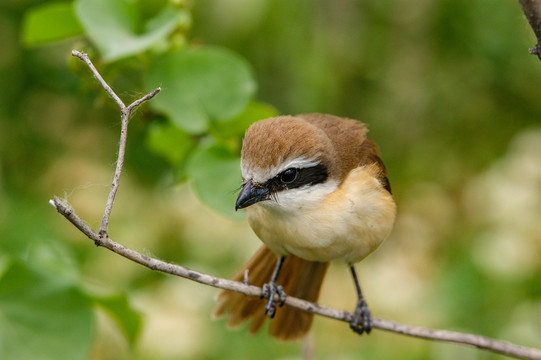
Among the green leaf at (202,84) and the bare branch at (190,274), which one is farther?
the green leaf at (202,84)

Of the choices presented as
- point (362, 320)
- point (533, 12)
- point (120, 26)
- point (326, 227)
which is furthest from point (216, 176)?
point (533, 12)

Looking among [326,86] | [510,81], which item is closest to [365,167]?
[326,86]

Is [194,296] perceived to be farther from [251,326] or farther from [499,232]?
[499,232]

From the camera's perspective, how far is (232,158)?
2.56 meters

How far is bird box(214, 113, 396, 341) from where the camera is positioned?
232cm

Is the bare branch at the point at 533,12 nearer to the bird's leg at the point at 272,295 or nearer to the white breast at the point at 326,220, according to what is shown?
the white breast at the point at 326,220

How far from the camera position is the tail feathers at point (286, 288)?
2822 millimetres

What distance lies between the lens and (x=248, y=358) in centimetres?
362

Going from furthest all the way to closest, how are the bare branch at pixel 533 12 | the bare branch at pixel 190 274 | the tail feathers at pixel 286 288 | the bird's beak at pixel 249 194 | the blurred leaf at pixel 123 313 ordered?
the tail feathers at pixel 286 288 → the blurred leaf at pixel 123 313 → the bird's beak at pixel 249 194 → the bare branch at pixel 190 274 → the bare branch at pixel 533 12

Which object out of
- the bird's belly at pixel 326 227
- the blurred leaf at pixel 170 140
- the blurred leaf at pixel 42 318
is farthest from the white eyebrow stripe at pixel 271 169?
the blurred leaf at pixel 42 318

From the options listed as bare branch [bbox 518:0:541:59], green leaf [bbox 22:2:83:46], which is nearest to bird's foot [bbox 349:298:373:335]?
bare branch [bbox 518:0:541:59]

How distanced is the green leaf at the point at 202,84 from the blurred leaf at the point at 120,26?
131mm

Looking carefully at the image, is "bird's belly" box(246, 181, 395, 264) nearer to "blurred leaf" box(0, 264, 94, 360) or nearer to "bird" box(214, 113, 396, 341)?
"bird" box(214, 113, 396, 341)

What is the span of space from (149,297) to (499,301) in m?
1.80
